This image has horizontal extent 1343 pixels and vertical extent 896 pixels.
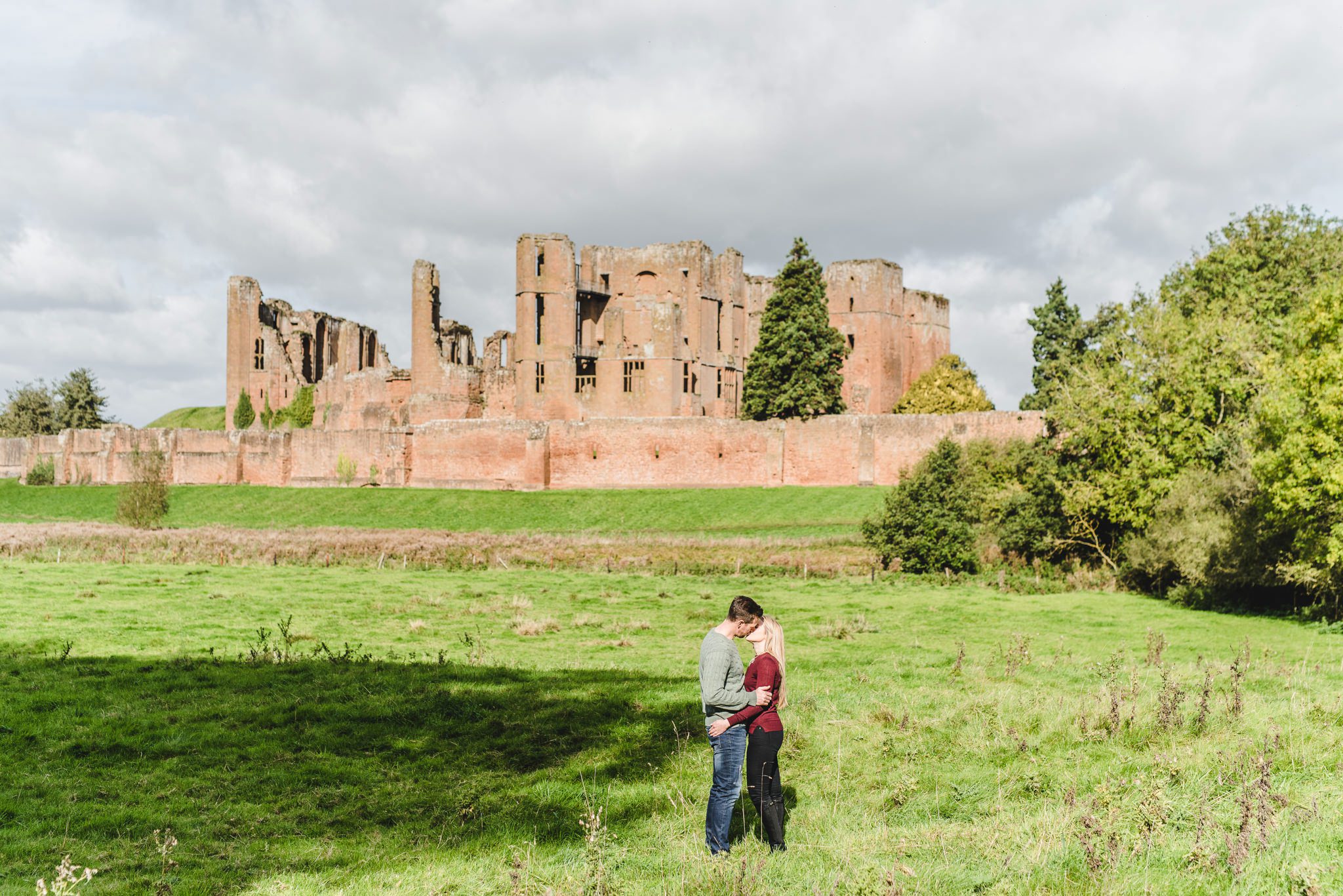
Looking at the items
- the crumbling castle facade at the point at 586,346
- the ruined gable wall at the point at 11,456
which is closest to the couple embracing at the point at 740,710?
the crumbling castle facade at the point at 586,346

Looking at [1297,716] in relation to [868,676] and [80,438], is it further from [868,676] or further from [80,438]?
[80,438]

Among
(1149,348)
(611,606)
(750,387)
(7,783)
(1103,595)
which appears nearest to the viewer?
(7,783)

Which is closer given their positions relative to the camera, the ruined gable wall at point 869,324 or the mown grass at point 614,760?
the mown grass at point 614,760

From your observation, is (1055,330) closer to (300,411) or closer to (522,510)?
(522,510)

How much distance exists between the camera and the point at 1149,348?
1076 inches

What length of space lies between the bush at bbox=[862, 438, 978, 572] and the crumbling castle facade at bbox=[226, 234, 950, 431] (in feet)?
94.2

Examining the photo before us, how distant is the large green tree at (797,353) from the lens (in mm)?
53594

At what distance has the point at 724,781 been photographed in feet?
22.0

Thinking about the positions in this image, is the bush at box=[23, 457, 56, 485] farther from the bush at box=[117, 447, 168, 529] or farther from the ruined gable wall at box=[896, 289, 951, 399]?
the ruined gable wall at box=[896, 289, 951, 399]

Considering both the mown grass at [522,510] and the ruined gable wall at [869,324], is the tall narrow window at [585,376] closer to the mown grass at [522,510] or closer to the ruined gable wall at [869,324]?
the mown grass at [522,510]

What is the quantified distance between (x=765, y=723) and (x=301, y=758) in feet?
16.6

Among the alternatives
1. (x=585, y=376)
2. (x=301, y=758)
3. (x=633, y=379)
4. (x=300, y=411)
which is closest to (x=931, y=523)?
(x=301, y=758)

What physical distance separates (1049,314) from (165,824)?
60.1 m

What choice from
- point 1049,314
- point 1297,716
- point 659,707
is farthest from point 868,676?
point 1049,314
